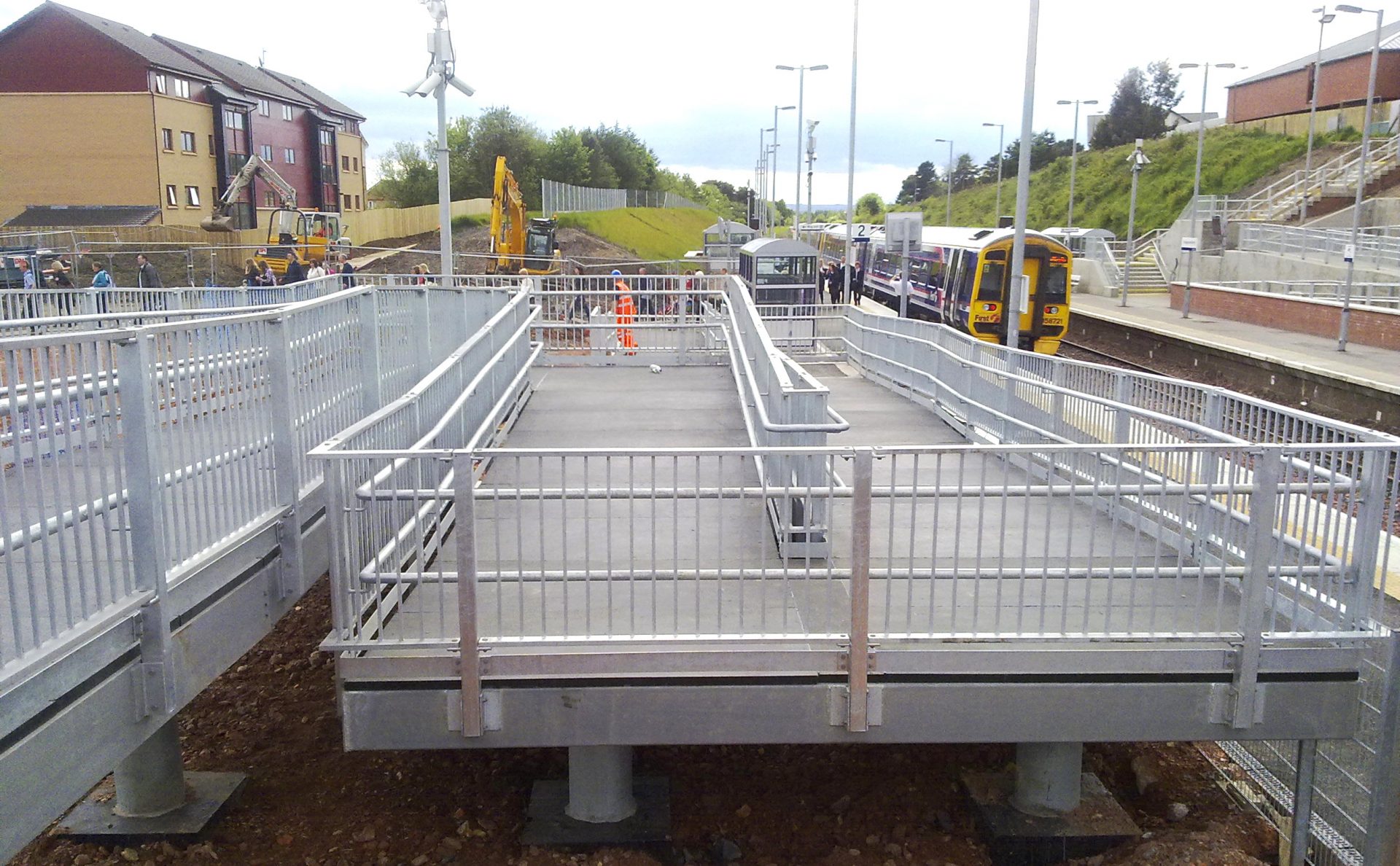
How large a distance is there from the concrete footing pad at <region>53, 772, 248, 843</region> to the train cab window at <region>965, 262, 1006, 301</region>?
23736 millimetres

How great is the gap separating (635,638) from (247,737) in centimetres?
440

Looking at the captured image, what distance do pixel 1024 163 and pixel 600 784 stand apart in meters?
15.9

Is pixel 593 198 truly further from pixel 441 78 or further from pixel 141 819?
pixel 141 819

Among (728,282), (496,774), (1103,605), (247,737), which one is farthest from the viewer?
(728,282)

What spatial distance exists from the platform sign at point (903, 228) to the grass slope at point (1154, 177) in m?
40.3

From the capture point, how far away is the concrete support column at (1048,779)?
6480 mm

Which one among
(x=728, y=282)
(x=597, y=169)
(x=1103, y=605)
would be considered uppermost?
(x=597, y=169)

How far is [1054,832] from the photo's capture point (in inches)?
252

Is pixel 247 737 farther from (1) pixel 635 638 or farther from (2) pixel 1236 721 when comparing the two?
(2) pixel 1236 721

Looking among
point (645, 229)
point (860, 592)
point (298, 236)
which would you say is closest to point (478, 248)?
point (298, 236)

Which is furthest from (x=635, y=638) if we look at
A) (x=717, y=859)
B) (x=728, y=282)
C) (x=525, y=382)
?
(x=728, y=282)

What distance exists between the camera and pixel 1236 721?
550 centimetres

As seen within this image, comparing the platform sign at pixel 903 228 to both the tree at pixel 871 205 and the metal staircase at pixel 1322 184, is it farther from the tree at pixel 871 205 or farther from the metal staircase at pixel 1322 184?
the tree at pixel 871 205

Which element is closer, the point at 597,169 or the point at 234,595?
the point at 234,595
